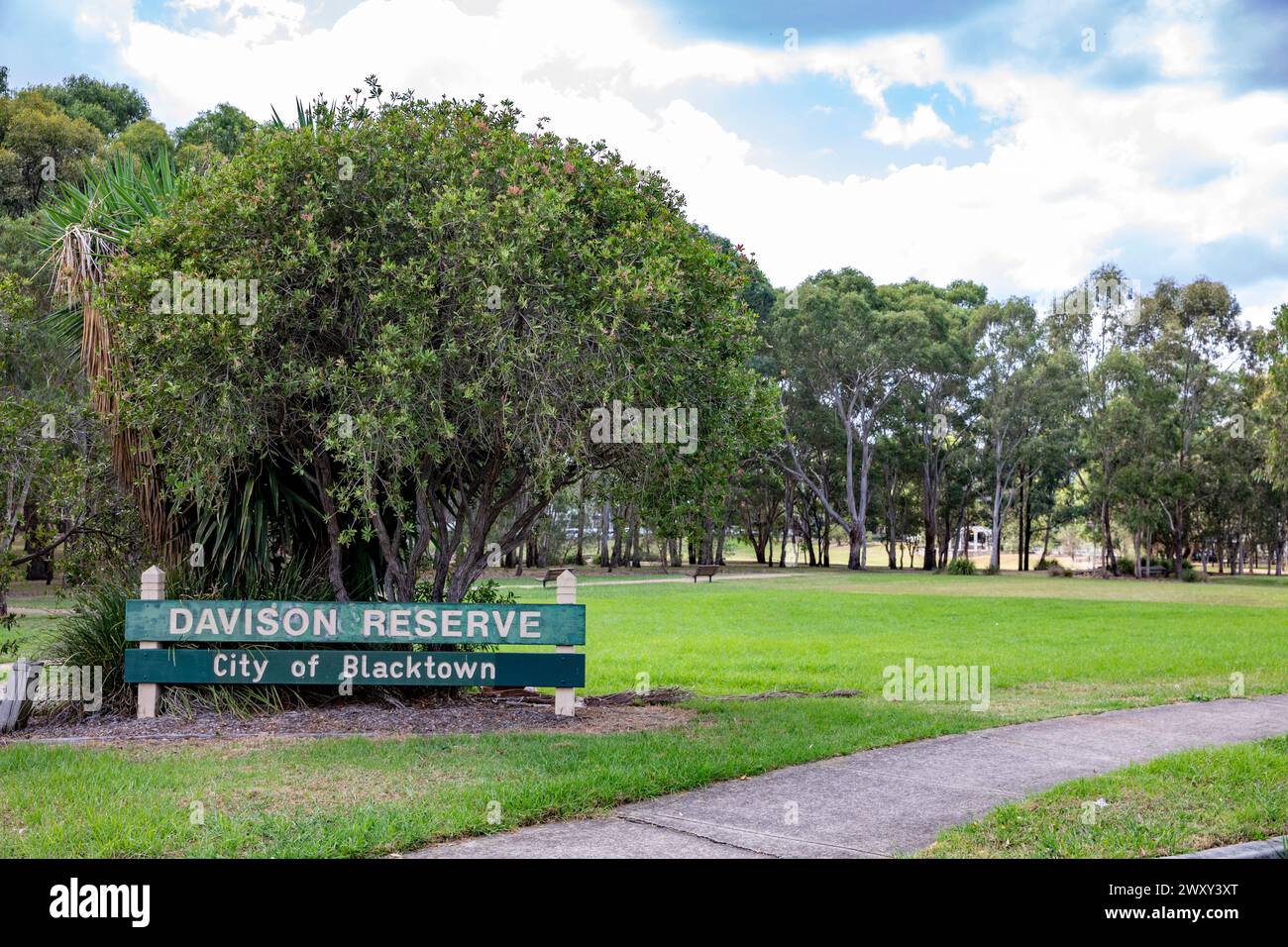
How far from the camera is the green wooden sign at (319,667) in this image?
9.72 metres

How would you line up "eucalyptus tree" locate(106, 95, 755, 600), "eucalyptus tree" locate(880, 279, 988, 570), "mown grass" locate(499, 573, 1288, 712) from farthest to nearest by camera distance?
"eucalyptus tree" locate(880, 279, 988, 570), "mown grass" locate(499, 573, 1288, 712), "eucalyptus tree" locate(106, 95, 755, 600)

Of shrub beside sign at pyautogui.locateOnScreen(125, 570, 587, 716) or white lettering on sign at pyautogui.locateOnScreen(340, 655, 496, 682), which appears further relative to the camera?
white lettering on sign at pyautogui.locateOnScreen(340, 655, 496, 682)

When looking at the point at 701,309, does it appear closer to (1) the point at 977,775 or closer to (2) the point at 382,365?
(2) the point at 382,365

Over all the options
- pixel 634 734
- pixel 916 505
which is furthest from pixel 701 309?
pixel 916 505

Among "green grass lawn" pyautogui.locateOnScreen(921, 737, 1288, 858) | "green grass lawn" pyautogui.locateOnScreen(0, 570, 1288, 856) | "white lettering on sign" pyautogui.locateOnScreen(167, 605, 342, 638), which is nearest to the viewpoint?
"green grass lawn" pyautogui.locateOnScreen(921, 737, 1288, 858)

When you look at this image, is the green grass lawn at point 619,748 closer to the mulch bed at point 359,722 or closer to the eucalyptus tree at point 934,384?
the mulch bed at point 359,722

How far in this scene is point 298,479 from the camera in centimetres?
1120

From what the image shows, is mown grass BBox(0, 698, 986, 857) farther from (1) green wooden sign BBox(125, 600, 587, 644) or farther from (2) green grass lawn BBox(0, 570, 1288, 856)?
(1) green wooden sign BBox(125, 600, 587, 644)

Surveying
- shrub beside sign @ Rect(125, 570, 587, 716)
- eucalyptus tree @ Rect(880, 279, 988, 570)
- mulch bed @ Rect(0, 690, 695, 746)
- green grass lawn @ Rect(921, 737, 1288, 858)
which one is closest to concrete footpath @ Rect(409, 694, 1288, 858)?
green grass lawn @ Rect(921, 737, 1288, 858)

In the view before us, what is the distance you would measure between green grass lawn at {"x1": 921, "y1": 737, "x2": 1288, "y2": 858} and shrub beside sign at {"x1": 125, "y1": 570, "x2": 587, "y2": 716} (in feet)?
14.7

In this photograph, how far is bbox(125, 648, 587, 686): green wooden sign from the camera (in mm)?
9719

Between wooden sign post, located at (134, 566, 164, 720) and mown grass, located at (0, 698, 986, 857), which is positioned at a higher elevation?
wooden sign post, located at (134, 566, 164, 720)

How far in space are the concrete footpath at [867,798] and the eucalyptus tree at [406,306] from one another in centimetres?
356

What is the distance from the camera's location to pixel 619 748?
27.6 feet
